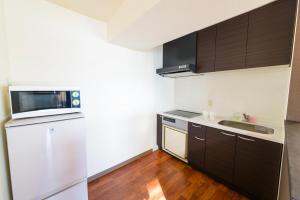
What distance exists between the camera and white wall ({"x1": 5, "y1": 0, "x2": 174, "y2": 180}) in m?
1.34

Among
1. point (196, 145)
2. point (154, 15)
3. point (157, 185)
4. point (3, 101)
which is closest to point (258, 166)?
point (196, 145)

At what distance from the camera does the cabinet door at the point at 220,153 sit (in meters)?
1.65

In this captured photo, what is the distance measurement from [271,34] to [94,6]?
82.6 inches

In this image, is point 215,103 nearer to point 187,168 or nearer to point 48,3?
point 187,168

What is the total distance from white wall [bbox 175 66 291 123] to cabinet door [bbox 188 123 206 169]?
23.5 inches

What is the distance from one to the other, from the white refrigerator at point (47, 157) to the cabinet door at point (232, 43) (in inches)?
78.9

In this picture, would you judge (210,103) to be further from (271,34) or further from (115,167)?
(115,167)

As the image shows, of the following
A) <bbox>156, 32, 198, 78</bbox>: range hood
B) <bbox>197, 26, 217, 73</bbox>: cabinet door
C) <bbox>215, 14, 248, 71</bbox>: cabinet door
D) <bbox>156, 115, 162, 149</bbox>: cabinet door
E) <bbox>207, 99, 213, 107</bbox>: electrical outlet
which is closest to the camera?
<bbox>215, 14, 248, 71</bbox>: cabinet door

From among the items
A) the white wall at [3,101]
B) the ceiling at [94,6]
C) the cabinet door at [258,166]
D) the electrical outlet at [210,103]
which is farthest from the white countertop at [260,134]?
the white wall at [3,101]

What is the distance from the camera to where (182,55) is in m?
2.24

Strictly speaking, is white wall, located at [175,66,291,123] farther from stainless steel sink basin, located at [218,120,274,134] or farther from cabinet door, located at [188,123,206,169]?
cabinet door, located at [188,123,206,169]

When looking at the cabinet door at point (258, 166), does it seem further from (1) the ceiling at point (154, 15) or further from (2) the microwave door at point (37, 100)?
(2) the microwave door at point (37, 100)

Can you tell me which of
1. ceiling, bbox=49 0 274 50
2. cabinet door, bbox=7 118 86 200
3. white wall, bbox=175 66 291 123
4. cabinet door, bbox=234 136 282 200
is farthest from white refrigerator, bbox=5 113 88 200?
white wall, bbox=175 66 291 123

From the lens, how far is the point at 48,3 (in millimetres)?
1444
